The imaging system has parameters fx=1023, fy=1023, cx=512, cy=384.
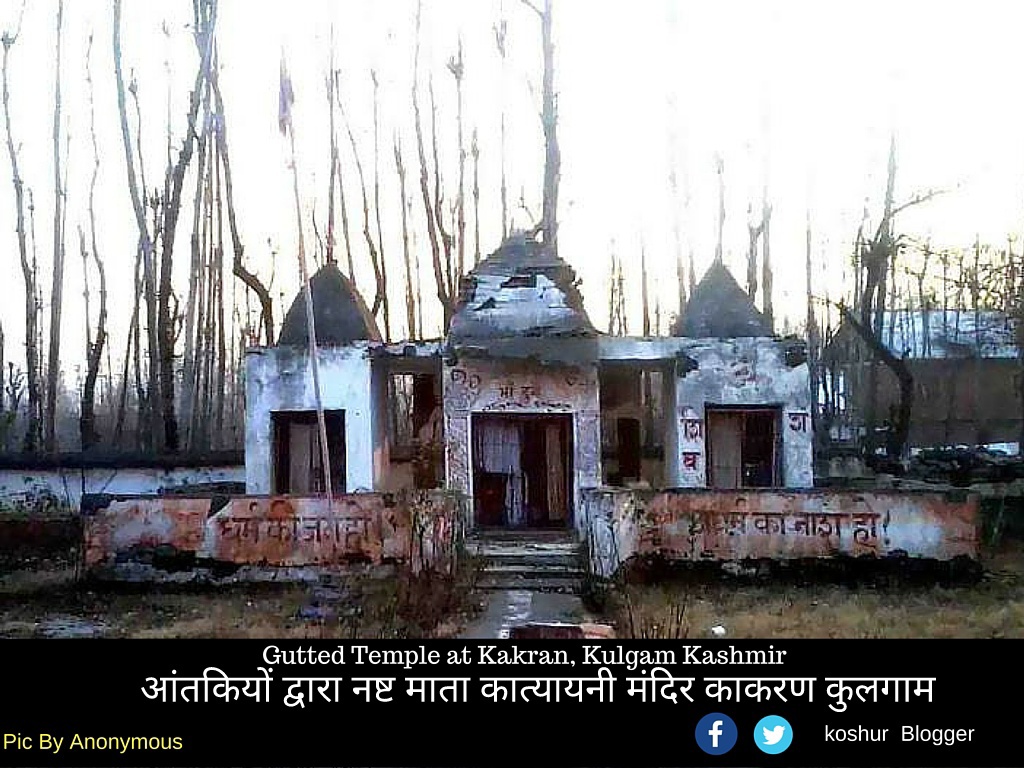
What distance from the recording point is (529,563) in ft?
21.0

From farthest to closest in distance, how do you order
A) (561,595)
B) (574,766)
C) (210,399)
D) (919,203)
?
(210,399), (919,203), (561,595), (574,766)

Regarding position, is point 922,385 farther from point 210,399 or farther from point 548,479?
point 210,399

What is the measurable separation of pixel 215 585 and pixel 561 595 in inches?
82.1

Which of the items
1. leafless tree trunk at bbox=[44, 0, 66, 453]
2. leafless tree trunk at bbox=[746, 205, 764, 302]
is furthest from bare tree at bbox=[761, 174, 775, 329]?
leafless tree trunk at bbox=[44, 0, 66, 453]

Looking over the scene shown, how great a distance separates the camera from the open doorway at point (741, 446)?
7.78 metres

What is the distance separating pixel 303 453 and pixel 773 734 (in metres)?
5.73

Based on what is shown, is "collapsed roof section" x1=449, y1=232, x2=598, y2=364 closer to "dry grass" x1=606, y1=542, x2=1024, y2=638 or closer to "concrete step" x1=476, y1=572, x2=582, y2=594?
"concrete step" x1=476, y1=572, x2=582, y2=594

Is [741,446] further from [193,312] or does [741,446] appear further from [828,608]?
[193,312]

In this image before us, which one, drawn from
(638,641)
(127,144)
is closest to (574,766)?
(638,641)

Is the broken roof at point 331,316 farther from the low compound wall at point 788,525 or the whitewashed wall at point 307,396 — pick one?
the low compound wall at point 788,525

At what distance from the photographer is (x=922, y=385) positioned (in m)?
11.9

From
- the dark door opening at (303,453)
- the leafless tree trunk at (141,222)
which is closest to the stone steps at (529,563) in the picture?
the dark door opening at (303,453)
